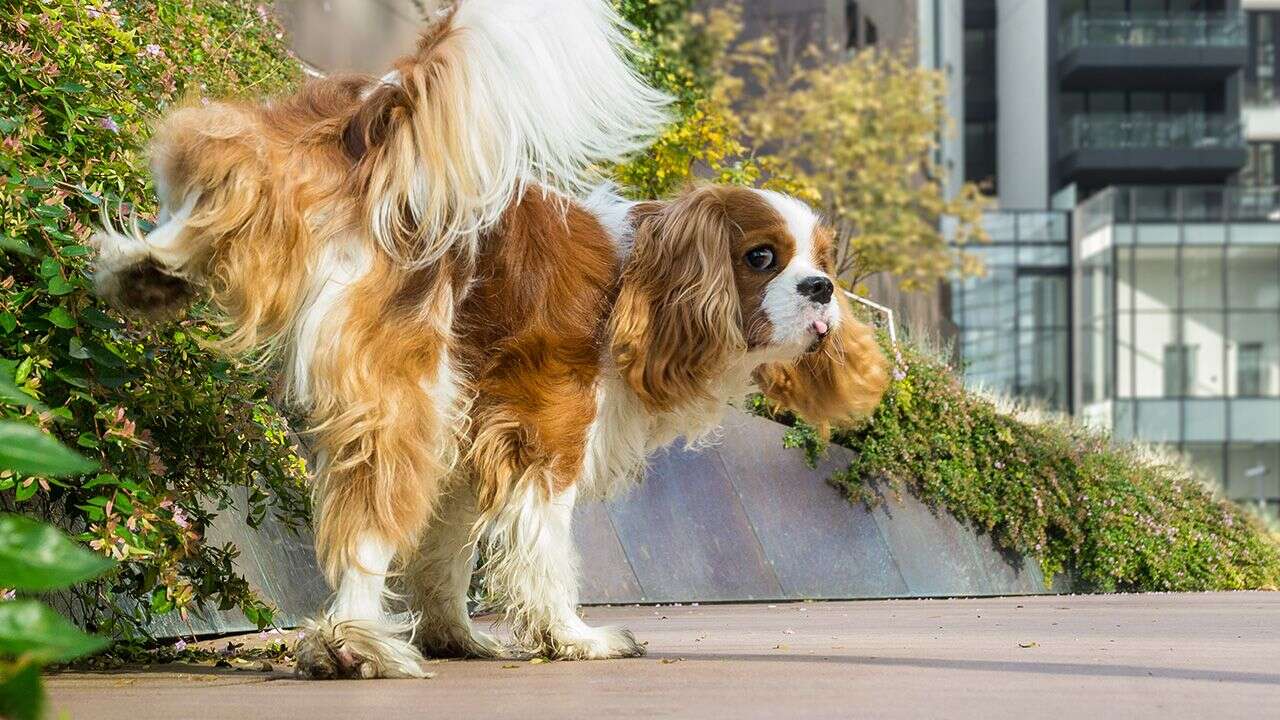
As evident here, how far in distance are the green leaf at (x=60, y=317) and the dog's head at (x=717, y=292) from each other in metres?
1.58

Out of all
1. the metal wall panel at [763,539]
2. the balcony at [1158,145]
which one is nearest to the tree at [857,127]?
the metal wall panel at [763,539]

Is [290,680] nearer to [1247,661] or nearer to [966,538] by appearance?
[1247,661]

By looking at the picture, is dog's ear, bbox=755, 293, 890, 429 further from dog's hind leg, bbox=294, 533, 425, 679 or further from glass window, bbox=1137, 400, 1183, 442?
glass window, bbox=1137, 400, 1183, 442

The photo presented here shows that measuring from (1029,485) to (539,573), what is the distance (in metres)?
7.70

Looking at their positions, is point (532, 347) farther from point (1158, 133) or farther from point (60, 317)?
point (1158, 133)

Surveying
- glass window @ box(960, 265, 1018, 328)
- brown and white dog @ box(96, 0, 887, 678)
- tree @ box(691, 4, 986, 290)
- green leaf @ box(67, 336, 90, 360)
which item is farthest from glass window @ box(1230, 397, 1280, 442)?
green leaf @ box(67, 336, 90, 360)

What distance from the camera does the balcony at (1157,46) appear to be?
180 feet

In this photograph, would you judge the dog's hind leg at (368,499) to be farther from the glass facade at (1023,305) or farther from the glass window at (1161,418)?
the glass window at (1161,418)

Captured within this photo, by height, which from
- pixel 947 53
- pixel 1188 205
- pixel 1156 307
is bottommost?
pixel 1156 307

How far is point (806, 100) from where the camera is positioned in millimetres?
31547

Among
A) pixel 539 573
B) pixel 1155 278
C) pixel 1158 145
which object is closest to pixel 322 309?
pixel 539 573

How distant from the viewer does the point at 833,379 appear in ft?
18.3

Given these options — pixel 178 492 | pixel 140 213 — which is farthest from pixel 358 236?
pixel 178 492

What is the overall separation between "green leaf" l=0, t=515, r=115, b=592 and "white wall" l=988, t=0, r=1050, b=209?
5785 cm
